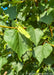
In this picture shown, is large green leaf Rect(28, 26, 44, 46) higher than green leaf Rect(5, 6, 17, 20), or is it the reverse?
green leaf Rect(5, 6, 17, 20)

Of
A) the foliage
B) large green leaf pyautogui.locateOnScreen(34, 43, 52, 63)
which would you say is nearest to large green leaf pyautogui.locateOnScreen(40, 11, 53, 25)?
the foliage

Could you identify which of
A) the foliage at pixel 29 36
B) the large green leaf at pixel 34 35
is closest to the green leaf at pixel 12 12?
the foliage at pixel 29 36

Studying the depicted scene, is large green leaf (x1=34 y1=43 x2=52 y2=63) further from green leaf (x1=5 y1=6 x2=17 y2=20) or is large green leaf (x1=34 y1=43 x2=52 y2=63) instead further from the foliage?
green leaf (x1=5 y1=6 x2=17 y2=20)

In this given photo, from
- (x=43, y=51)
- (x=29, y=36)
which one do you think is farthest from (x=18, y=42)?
(x=43, y=51)

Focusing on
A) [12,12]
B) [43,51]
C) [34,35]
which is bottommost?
[43,51]

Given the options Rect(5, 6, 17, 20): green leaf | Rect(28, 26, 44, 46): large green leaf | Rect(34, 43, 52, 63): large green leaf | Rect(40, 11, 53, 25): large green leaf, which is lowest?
Rect(34, 43, 52, 63): large green leaf

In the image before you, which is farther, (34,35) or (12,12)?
(12,12)

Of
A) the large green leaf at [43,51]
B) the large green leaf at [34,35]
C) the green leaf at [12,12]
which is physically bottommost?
the large green leaf at [43,51]

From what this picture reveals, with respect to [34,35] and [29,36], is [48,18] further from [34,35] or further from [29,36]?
[29,36]

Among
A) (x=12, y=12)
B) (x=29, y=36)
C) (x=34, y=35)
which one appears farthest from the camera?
(x=12, y=12)

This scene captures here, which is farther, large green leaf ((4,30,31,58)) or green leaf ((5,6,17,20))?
green leaf ((5,6,17,20))

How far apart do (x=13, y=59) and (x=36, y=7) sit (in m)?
0.46

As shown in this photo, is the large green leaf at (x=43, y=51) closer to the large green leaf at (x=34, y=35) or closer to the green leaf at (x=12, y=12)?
the large green leaf at (x=34, y=35)

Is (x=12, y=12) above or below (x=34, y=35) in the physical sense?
above
